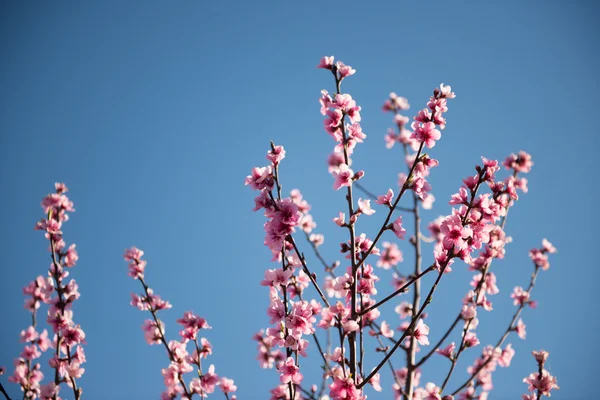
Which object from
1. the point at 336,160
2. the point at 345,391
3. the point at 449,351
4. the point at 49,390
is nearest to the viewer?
the point at 345,391

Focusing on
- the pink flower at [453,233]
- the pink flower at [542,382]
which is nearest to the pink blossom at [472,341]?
the pink flower at [542,382]

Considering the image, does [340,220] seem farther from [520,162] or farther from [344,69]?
[520,162]

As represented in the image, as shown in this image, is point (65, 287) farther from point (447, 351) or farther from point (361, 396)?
point (447, 351)

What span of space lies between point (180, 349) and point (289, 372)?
6.42 feet

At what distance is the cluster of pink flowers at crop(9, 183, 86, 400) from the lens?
4009 millimetres

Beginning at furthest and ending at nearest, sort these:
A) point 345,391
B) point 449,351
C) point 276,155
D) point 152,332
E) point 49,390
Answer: point 152,332, point 449,351, point 49,390, point 276,155, point 345,391

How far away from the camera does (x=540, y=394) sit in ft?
11.4

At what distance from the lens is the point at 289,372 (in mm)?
2939

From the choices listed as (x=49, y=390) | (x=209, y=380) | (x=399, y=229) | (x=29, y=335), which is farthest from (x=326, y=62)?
(x=29, y=335)

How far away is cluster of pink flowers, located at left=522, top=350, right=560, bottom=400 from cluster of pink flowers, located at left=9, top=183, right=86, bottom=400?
436cm

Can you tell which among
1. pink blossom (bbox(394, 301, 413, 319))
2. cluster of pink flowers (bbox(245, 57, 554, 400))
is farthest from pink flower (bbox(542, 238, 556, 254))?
cluster of pink flowers (bbox(245, 57, 554, 400))

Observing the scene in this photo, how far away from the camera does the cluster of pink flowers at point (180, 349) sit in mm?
3920

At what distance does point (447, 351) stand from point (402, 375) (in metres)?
2.30

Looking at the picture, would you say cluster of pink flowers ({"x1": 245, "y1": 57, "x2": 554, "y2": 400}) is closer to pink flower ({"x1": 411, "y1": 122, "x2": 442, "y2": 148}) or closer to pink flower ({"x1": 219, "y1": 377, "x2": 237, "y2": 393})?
pink flower ({"x1": 411, "y1": 122, "x2": 442, "y2": 148})
